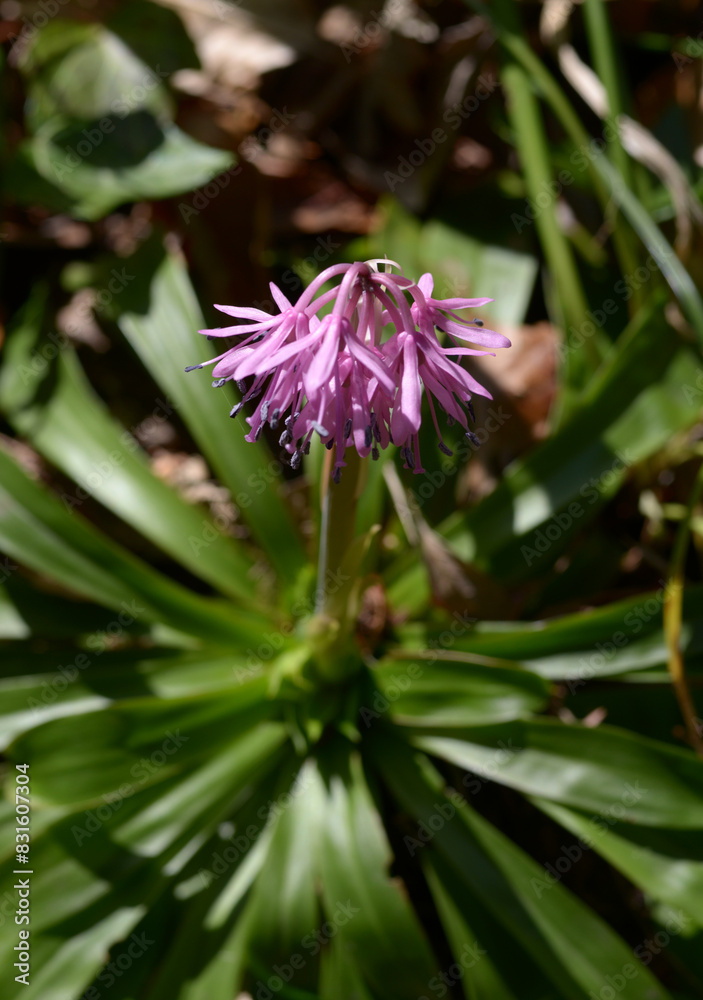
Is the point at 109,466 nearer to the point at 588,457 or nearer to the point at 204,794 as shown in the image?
the point at 204,794

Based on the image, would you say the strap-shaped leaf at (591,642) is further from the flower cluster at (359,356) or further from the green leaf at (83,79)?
the green leaf at (83,79)

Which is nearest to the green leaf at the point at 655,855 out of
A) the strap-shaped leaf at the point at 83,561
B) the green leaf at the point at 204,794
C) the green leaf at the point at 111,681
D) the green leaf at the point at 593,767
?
the green leaf at the point at 593,767

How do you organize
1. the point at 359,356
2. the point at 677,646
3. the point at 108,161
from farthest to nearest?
the point at 108,161 → the point at 677,646 → the point at 359,356

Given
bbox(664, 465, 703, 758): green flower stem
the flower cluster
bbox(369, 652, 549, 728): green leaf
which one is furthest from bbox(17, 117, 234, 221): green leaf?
bbox(664, 465, 703, 758): green flower stem

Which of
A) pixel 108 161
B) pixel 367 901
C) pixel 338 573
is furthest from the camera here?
pixel 108 161

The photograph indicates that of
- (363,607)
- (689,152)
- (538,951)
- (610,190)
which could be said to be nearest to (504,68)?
(610,190)

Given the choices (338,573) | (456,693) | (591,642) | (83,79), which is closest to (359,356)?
(338,573)
